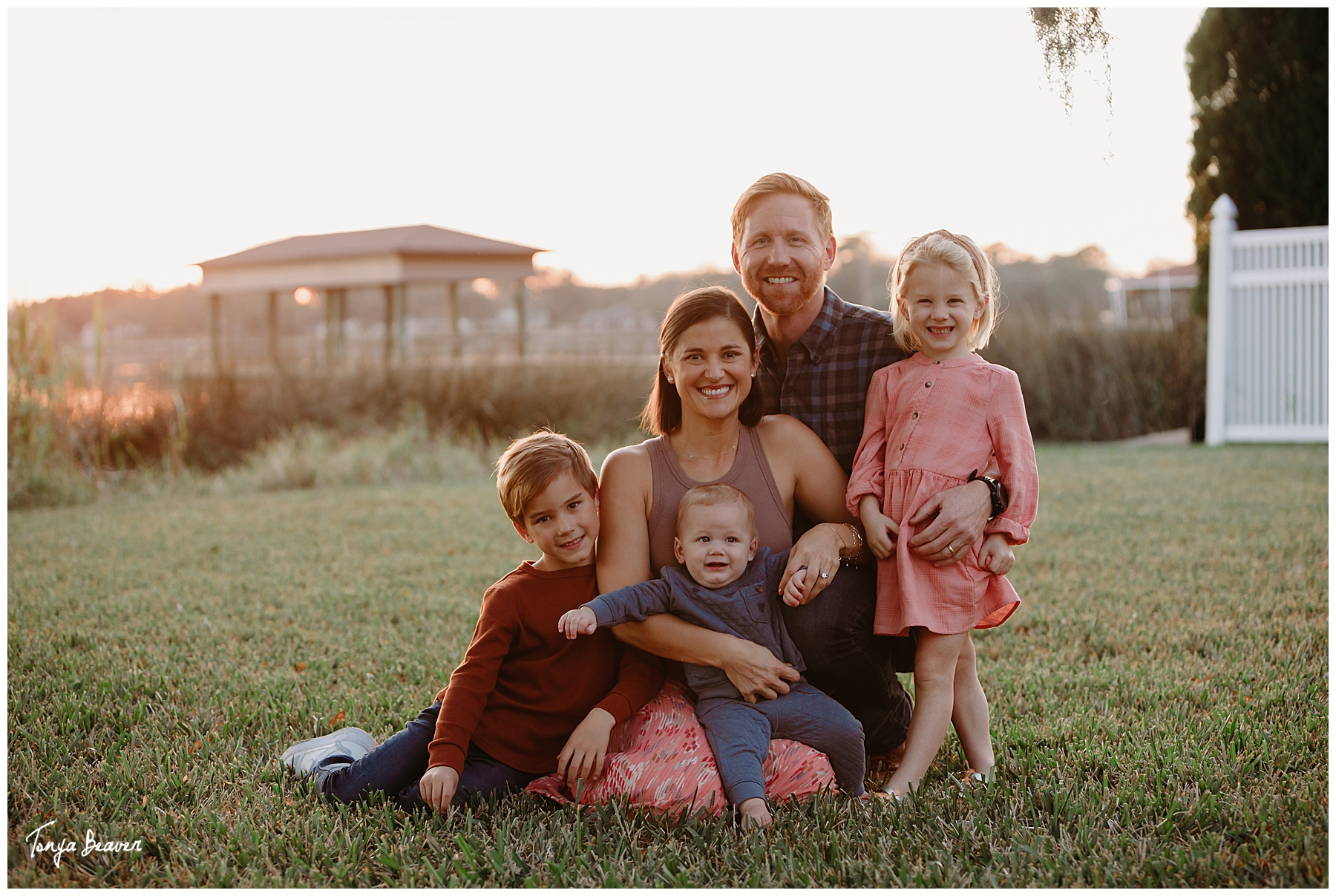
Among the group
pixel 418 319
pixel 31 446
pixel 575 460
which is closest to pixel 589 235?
pixel 31 446

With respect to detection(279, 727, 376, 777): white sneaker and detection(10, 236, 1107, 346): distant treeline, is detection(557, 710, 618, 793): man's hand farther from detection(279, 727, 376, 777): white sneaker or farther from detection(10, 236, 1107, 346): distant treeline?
detection(10, 236, 1107, 346): distant treeline

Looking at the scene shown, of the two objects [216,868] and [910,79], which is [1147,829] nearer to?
[216,868]

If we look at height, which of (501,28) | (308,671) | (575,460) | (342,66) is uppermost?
(342,66)

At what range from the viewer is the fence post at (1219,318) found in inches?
407

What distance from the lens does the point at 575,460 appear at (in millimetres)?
2609

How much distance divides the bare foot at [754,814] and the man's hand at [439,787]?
68cm

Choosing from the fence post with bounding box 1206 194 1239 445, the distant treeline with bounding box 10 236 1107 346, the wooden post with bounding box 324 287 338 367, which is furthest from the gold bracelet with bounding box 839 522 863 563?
the wooden post with bounding box 324 287 338 367

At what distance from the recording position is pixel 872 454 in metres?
2.67

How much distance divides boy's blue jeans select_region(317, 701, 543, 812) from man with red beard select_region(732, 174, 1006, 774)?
27.6 inches

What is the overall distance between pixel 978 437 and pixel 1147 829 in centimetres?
97

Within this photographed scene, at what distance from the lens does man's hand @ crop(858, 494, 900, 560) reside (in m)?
2.54

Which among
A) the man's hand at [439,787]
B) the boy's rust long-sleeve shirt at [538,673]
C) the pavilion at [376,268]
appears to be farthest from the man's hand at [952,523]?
the pavilion at [376,268]
